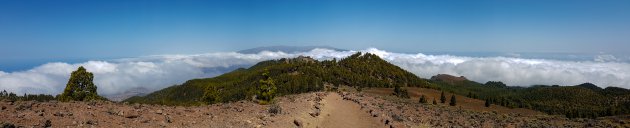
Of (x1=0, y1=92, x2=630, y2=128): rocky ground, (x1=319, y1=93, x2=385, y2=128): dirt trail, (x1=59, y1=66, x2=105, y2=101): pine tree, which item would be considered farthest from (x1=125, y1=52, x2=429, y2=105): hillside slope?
(x1=0, y1=92, x2=630, y2=128): rocky ground

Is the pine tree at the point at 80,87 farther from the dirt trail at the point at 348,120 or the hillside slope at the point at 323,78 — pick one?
the hillside slope at the point at 323,78

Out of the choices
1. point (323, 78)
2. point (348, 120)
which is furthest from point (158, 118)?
point (323, 78)

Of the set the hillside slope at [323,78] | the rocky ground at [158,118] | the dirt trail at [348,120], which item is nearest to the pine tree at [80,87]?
the rocky ground at [158,118]

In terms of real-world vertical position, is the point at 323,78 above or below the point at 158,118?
above

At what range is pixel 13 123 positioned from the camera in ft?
50.8

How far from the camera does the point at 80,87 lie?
160 feet

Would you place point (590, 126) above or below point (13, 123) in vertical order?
below

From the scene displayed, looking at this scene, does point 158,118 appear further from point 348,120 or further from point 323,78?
point 323,78

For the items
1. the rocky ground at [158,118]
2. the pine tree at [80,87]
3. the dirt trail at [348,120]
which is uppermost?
the pine tree at [80,87]

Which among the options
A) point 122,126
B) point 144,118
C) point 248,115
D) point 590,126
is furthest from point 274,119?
point 590,126

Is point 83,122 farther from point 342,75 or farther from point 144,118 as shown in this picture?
point 342,75

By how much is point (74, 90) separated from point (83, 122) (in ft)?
119

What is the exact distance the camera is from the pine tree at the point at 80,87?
47.2 meters

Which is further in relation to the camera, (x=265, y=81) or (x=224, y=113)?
(x=265, y=81)
